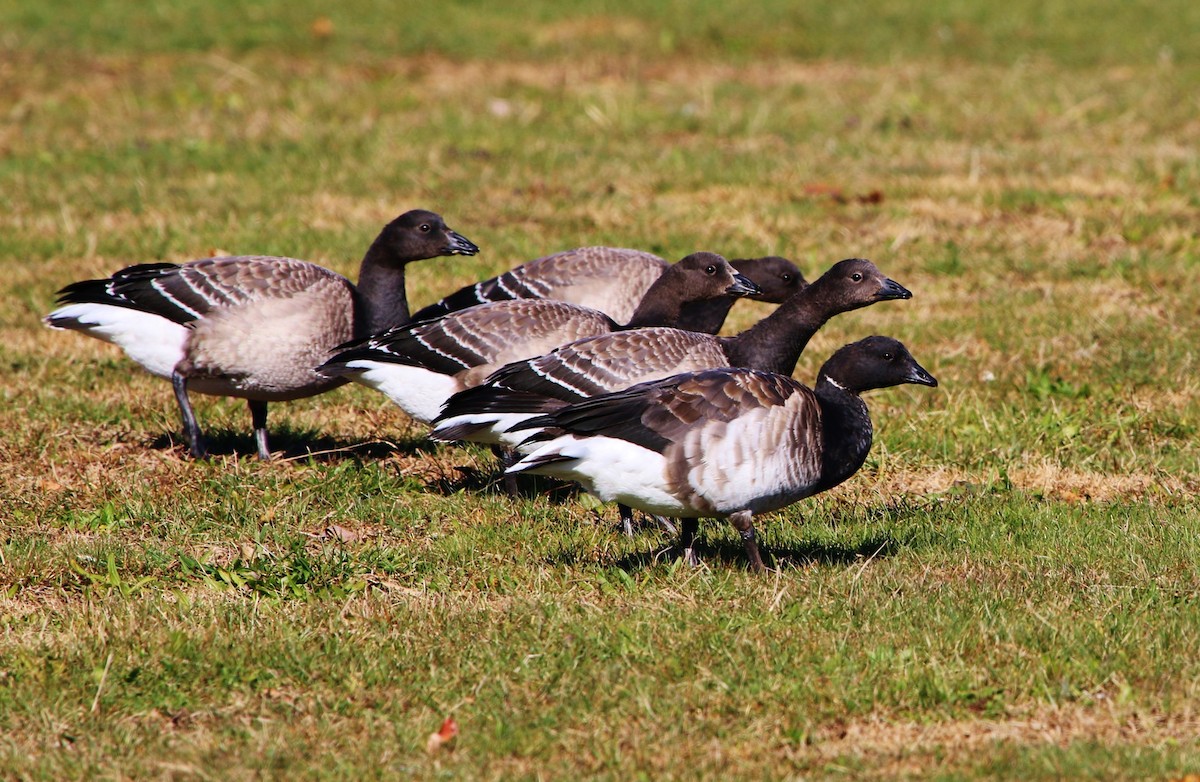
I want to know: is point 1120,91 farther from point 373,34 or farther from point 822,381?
point 822,381

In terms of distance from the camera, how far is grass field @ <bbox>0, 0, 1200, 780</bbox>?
5.66m

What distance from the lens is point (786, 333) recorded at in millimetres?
8422

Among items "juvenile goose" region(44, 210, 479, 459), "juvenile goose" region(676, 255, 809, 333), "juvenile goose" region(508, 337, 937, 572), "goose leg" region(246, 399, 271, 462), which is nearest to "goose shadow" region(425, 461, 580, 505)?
"juvenile goose" region(44, 210, 479, 459)

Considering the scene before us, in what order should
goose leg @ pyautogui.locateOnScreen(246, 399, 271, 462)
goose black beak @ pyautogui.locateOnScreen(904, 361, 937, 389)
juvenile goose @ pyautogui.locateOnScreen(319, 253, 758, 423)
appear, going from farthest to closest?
goose leg @ pyautogui.locateOnScreen(246, 399, 271, 462)
juvenile goose @ pyautogui.locateOnScreen(319, 253, 758, 423)
goose black beak @ pyautogui.locateOnScreen(904, 361, 937, 389)

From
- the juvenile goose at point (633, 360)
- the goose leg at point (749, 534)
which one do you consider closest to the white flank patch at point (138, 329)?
the juvenile goose at point (633, 360)

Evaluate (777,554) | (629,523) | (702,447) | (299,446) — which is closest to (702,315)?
(629,523)

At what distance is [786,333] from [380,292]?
2929 millimetres

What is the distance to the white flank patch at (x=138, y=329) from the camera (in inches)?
370

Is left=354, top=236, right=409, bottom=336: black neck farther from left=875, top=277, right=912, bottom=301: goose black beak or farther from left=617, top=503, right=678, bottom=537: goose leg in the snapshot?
left=875, top=277, right=912, bottom=301: goose black beak

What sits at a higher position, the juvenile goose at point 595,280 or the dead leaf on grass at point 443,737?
the juvenile goose at point 595,280

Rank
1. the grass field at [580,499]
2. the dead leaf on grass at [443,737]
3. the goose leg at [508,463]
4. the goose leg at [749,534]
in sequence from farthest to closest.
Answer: the goose leg at [508,463]
the goose leg at [749,534]
the grass field at [580,499]
the dead leaf on grass at [443,737]

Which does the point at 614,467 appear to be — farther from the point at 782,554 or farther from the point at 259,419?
the point at 259,419

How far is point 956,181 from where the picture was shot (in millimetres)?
15633

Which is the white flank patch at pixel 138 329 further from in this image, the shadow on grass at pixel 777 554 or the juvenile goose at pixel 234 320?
the shadow on grass at pixel 777 554
